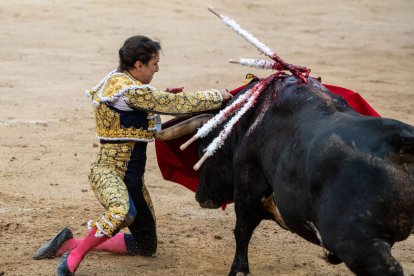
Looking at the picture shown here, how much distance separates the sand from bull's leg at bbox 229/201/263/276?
9.6 inches

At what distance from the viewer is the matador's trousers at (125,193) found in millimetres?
5117

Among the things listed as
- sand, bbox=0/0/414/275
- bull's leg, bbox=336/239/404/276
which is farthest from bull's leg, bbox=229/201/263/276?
bull's leg, bbox=336/239/404/276

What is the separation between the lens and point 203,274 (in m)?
5.43

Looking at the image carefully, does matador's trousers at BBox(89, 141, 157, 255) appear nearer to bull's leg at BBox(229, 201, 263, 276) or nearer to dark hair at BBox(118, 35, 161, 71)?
dark hair at BBox(118, 35, 161, 71)

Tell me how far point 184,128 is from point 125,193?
521mm

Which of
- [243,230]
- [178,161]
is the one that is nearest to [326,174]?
[243,230]

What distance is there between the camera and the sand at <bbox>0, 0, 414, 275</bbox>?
229 inches

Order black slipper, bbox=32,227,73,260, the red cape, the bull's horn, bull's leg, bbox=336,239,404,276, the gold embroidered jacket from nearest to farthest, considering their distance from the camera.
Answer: bull's leg, bbox=336,239,404,276
the gold embroidered jacket
the bull's horn
black slipper, bbox=32,227,73,260
the red cape

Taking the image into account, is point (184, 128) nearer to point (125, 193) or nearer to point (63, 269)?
point (125, 193)

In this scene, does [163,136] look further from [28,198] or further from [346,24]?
[346,24]

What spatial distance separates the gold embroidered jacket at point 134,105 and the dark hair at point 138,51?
10 centimetres

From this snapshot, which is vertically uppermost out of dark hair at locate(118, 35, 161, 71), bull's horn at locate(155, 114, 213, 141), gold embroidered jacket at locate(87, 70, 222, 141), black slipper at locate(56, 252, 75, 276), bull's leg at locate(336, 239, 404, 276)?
dark hair at locate(118, 35, 161, 71)

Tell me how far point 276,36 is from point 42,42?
12.9ft

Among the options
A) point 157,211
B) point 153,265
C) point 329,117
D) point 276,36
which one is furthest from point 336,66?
point 329,117
